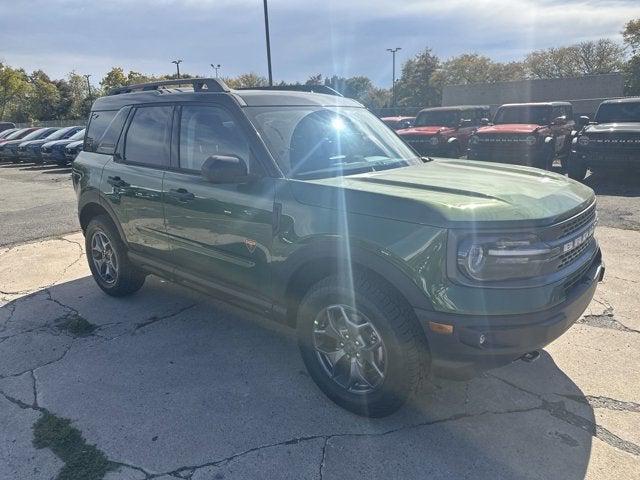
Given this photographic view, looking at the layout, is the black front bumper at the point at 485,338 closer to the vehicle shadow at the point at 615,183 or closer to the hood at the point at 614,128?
the vehicle shadow at the point at 615,183

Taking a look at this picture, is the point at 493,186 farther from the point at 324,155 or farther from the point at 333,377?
the point at 333,377

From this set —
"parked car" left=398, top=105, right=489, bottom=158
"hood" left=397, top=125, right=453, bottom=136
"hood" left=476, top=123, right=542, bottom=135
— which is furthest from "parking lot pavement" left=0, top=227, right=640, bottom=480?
"hood" left=397, top=125, right=453, bottom=136

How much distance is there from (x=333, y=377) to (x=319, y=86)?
2693 millimetres

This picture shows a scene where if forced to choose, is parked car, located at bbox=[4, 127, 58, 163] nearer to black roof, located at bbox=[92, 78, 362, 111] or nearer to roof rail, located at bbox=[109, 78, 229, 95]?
black roof, located at bbox=[92, 78, 362, 111]

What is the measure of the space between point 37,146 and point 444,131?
16.4 meters

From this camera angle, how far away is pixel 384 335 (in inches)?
103

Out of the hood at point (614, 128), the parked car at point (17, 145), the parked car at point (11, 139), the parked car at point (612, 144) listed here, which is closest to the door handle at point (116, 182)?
the parked car at point (612, 144)

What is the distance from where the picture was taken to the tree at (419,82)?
6506cm

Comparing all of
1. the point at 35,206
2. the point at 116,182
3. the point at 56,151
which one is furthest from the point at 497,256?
the point at 56,151

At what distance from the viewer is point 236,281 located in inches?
136

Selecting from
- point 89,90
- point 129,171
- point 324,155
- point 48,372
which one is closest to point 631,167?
point 324,155

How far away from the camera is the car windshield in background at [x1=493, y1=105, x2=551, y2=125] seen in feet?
42.5

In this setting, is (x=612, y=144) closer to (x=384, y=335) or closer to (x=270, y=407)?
(x=384, y=335)

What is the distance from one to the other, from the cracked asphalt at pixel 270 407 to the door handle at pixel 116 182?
120 cm
